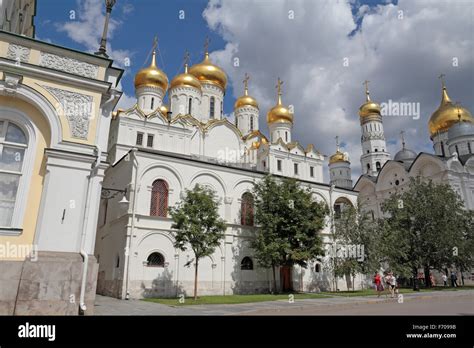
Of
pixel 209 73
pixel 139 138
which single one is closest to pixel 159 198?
pixel 139 138

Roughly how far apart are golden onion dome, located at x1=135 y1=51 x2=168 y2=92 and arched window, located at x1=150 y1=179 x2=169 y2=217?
52.4ft

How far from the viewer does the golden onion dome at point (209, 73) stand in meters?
39.3

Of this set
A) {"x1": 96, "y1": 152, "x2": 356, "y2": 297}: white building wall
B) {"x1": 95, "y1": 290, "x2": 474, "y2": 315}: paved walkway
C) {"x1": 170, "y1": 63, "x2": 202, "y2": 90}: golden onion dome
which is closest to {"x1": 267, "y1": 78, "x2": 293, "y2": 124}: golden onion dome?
{"x1": 170, "y1": 63, "x2": 202, "y2": 90}: golden onion dome

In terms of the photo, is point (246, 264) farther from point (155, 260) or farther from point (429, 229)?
point (429, 229)

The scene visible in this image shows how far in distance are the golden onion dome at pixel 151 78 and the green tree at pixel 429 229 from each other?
2433cm

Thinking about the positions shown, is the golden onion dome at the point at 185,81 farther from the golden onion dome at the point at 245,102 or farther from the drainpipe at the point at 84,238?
the drainpipe at the point at 84,238

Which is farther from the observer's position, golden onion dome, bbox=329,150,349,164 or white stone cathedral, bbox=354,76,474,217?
golden onion dome, bbox=329,150,349,164

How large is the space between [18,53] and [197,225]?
39.4 feet

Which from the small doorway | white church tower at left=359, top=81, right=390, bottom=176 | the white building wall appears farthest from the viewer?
white church tower at left=359, top=81, right=390, bottom=176

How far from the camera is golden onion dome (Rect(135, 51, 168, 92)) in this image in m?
34.8

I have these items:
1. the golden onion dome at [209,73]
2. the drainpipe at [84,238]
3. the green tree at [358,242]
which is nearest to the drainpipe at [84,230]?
the drainpipe at [84,238]

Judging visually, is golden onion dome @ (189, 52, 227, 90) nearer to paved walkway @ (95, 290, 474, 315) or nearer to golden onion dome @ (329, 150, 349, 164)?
golden onion dome @ (329, 150, 349, 164)
